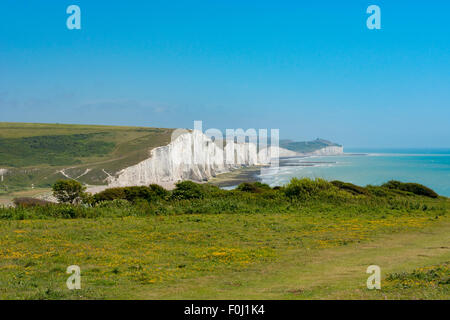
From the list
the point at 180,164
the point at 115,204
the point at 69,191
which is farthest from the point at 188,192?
the point at 180,164

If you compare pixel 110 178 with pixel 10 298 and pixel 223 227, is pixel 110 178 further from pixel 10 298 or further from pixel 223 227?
pixel 10 298

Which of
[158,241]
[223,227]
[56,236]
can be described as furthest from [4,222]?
[223,227]

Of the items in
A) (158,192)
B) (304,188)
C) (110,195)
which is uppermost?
(304,188)

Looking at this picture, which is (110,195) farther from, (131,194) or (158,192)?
(158,192)

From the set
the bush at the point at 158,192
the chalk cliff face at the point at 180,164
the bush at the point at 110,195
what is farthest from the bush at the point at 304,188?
the chalk cliff face at the point at 180,164

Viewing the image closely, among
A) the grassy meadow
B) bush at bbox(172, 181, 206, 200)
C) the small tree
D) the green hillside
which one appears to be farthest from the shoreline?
the grassy meadow

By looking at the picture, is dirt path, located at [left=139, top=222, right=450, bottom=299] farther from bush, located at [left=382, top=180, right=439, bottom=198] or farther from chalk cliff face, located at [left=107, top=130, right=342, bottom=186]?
chalk cliff face, located at [left=107, top=130, right=342, bottom=186]
